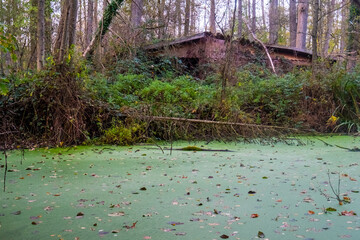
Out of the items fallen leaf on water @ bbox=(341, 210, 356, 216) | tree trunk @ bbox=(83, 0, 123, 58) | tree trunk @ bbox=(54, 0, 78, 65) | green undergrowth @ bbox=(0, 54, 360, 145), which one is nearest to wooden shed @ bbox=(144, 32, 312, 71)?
green undergrowth @ bbox=(0, 54, 360, 145)

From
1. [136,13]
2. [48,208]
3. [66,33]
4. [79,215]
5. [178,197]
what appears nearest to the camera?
[79,215]

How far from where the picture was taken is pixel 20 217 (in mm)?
2000

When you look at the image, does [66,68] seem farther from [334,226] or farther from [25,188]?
[334,226]

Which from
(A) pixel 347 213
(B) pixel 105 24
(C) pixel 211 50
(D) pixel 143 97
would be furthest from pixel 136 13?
(A) pixel 347 213

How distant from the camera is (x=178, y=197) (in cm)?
245

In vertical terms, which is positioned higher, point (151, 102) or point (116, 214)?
point (151, 102)

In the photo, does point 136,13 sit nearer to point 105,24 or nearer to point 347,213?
point 105,24

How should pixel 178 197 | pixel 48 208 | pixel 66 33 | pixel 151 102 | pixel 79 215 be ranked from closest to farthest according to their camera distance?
pixel 79 215 → pixel 48 208 → pixel 178 197 → pixel 66 33 → pixel 151 102

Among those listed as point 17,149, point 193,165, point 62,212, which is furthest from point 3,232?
point 17,149

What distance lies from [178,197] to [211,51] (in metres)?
6.95

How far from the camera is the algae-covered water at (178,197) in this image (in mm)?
1820

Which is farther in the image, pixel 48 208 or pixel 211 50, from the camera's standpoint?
pixel 211 50

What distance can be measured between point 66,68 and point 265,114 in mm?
3843

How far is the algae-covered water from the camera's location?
5.97ft
